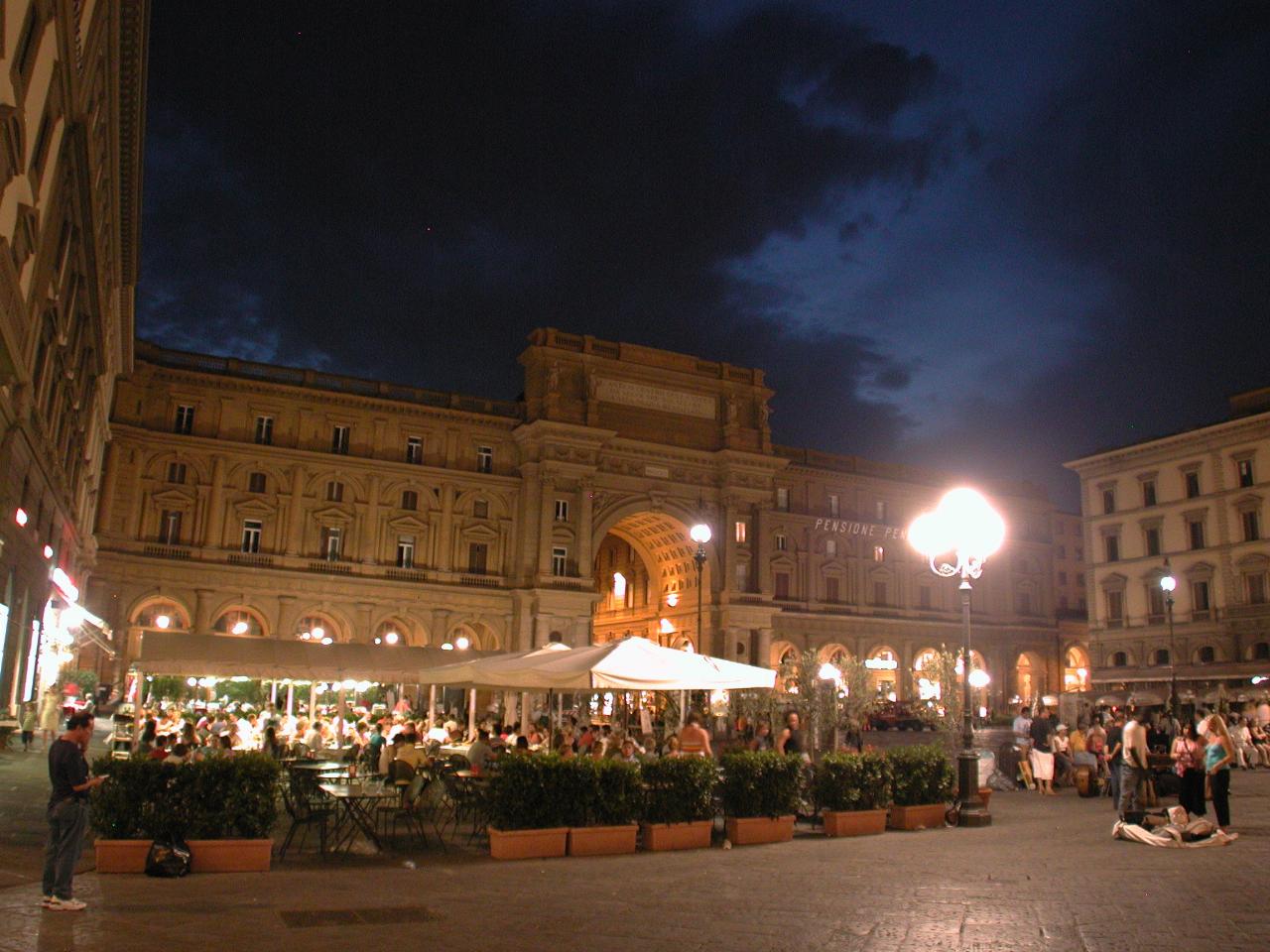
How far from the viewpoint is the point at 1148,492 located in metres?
59.4

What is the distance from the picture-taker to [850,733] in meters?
32.6

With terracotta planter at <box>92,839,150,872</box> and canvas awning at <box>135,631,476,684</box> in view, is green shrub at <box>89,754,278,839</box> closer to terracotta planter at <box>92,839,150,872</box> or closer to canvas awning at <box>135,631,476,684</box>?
terracotta planter at <box>92,839,150,872</box>

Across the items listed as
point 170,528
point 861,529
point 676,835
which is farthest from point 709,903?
point 861,529

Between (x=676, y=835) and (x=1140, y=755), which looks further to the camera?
(x=1140, y=755)

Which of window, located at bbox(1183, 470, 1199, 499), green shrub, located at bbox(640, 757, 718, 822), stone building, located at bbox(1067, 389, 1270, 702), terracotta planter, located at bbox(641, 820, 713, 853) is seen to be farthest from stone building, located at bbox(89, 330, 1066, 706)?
terracotta planter, located at bbox(641, 820, 713, 853)

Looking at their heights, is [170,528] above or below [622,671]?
above

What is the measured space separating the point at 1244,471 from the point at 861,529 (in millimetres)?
21212

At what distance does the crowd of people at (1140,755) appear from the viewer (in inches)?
604

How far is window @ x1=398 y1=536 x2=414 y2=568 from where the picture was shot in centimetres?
5309

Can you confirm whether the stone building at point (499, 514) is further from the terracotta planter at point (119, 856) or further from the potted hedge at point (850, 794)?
the terracotta planter at point (119, 856)

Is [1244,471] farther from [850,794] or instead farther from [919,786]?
[850,794]

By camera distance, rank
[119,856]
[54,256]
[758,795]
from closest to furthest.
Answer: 1. [119,856]
2. [758,795]
3. [54,256]

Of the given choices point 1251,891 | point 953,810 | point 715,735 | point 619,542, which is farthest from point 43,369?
point 619,542

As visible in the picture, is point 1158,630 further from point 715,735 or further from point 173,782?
point 173,782
